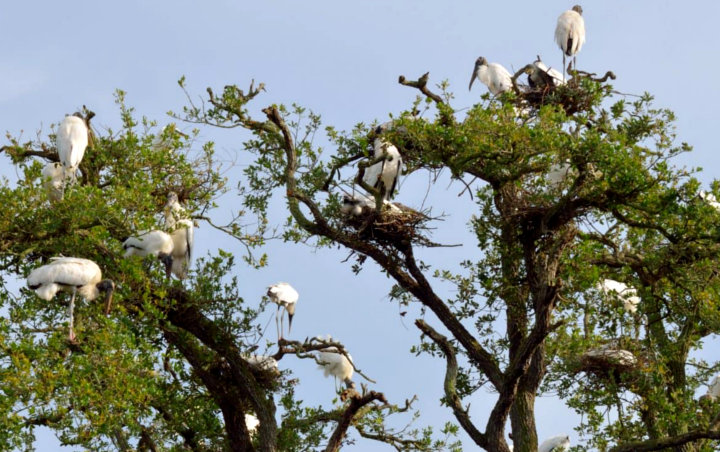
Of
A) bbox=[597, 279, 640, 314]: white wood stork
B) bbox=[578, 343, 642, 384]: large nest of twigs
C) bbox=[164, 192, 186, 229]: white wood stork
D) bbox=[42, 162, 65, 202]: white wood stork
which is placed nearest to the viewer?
bbox=[164, 192, 186, 229]: white wood stork

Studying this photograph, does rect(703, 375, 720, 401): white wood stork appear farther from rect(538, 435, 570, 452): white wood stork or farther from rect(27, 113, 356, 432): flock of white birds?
rect(27, 113, 356, 432): flock of white birds

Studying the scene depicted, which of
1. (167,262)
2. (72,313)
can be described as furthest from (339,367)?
(72,313)

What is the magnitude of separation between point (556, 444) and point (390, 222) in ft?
21.3

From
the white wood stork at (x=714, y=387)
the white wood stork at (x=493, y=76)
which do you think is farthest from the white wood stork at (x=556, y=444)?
the white wood stork at (x=493, y=76)

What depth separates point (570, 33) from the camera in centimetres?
1672

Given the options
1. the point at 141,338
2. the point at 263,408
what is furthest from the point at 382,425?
the point at 141,338

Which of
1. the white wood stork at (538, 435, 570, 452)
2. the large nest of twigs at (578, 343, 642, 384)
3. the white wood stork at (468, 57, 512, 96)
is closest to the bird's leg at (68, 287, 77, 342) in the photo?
the large nest of twigs at (578, 343, 642, 384)

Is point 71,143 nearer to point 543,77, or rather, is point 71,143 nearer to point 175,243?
point 175,243

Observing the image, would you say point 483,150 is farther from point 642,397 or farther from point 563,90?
point 642,397

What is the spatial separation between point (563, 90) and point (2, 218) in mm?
6564

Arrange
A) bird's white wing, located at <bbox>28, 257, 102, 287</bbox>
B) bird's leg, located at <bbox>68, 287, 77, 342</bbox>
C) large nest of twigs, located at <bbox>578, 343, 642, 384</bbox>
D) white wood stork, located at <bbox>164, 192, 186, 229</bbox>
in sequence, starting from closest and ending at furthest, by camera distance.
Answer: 1. bird's leg, located at <bbox>68, 287, 77, 342</bbox>
2. bird's white wing, located at <bbox>28, 257, 102, 287</bbox>
3. white wood stork, located at <bbox>164, 192, 186, 229</bbox>
4. large nest of twigs, located at <bbox>578, 343, 642, 384</bbox>

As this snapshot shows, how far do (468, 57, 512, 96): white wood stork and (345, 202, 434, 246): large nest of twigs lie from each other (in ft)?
14.4

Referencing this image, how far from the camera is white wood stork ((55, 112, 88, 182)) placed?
12.5 metres

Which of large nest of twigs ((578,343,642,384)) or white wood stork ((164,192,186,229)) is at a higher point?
white wood stork ((164,192,186,229))
